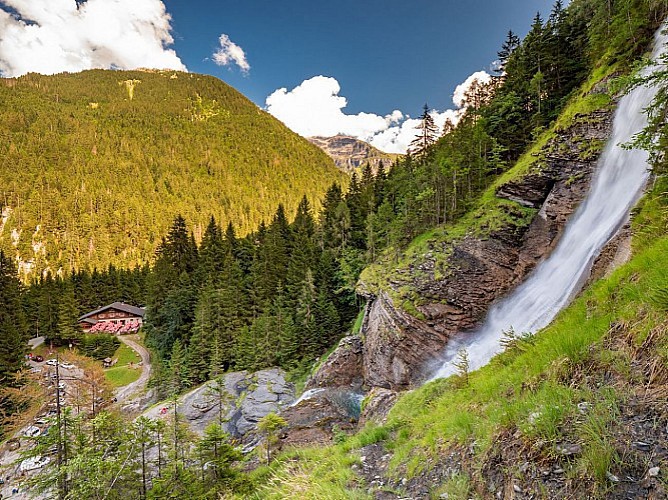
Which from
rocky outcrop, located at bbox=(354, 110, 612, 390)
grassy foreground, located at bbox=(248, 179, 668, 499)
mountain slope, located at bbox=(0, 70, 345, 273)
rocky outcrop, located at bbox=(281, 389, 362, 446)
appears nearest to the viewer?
grassy foreground, located at bbox=(248, 179, 668, 499)

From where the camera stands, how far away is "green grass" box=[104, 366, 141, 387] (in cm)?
4250

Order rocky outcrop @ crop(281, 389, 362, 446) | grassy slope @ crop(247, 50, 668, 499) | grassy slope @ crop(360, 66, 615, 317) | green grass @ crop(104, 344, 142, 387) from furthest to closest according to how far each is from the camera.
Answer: green grass @ crop(104, 344, 142, 387)
grassy slope @ crop(360, 66, 615, 317)
rocky outcrop @ crop(281, 389, 362, 446)
grassy slope @ crop(247, 50, 668, 499)

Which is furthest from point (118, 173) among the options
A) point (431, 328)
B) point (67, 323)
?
point (431, 328)

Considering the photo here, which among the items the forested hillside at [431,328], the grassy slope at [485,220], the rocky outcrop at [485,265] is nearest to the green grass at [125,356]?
the forested hillside at [431,328]

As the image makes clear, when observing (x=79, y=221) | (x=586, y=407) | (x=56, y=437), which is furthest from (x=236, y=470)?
(x=79, y=221)

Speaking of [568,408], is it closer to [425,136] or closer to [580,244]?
[580,244]

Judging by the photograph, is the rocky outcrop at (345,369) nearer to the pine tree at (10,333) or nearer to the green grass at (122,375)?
the green grass at (122,375)

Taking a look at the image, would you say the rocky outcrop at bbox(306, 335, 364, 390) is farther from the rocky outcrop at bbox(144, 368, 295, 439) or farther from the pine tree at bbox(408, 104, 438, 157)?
the pine tree at bbox(408, 104, 438, 157)

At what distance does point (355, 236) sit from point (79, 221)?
423 ft

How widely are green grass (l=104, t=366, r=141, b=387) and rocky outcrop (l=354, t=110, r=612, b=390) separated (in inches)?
1427

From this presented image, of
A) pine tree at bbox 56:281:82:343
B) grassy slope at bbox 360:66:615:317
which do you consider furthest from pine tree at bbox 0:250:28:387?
grassy slope at bbox 360:66:615:317

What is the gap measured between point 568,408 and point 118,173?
180783mm

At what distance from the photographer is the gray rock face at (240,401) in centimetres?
2680

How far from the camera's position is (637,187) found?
14.4m
